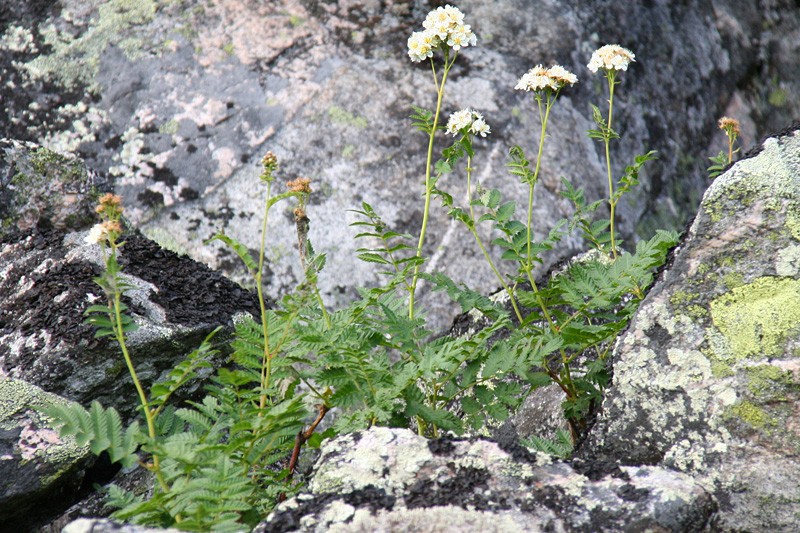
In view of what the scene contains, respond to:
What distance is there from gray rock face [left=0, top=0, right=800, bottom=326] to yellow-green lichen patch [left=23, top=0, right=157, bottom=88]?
11mm

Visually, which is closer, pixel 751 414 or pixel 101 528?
pixel 101 528

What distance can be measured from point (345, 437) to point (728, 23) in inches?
181

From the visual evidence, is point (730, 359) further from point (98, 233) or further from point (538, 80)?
point (98, 233)

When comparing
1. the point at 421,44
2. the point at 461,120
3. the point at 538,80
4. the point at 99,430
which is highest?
the point at 421,44

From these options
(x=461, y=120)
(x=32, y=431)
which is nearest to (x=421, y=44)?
(x=461, y=120)

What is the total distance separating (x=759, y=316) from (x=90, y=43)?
3690mm

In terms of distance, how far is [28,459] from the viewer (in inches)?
84.6

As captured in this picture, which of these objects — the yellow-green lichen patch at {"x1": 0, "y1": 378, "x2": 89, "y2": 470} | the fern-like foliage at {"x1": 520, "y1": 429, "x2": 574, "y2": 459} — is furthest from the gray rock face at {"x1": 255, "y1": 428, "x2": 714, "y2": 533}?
the yellow-green lichen patch at {"x1": 0, "y1": 378, "x2": 89, "y2": 470}

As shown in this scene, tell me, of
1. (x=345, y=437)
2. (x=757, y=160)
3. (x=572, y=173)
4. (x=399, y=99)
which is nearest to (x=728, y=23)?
(x=572, y=173)

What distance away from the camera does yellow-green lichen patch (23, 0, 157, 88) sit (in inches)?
141

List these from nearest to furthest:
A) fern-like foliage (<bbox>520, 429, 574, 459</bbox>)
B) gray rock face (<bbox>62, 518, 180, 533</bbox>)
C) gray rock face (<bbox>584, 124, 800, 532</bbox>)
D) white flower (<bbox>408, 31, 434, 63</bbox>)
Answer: gray rock face (<bbox>62, 518, 180, 533</bbox>) → gray rock face (<bbox>584, 124, 800, 532</bbox>) → fern-like foliage (<bbox>520, 429, 574, 459</bbox>) → white flower (<bbox>408, 31, 434, 63</bbox>)

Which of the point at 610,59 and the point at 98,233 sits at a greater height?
the point at 610,59

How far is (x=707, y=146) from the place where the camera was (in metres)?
4.27

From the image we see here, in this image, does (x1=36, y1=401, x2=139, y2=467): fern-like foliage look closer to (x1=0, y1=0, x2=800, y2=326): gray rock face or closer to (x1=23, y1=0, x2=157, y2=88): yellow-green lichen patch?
(x1=0, y1=0, x2=800, y2=326): gray rock face
